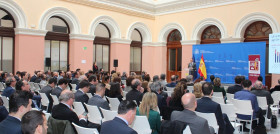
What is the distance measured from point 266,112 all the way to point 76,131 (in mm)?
4977

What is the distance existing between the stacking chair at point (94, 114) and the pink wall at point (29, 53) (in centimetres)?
856

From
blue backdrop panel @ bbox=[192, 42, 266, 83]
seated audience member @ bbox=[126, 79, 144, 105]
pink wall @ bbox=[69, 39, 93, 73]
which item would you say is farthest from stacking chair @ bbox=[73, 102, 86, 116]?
blue backdrop panel @ bbox=[192, 42, 266, 83]

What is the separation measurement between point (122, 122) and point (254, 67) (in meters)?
10.7

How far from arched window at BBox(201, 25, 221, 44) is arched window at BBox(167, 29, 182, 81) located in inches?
69.3

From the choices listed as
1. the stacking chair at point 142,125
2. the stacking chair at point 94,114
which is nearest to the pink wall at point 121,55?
the stacking chair at point 94,114

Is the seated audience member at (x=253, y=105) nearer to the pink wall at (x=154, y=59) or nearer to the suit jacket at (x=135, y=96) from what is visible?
the suit jacket at (x=135, y=96)

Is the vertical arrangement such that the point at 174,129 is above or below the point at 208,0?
below

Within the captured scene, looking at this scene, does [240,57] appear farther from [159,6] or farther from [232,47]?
[159,6]

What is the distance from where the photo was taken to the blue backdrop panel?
11.8m

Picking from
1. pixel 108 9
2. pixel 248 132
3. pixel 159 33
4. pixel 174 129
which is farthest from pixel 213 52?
pixel 174 129

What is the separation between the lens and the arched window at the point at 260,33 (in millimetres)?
12789

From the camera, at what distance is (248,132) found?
19.1 ft

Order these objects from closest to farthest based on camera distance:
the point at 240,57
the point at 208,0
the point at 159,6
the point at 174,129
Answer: the point at 174,129 < the point at 240,57 < the point at 208,0 < the point at 159,6

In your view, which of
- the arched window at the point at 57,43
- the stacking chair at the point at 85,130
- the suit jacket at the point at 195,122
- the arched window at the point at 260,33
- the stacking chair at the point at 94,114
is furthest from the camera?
the arched window at the point at 57,43
